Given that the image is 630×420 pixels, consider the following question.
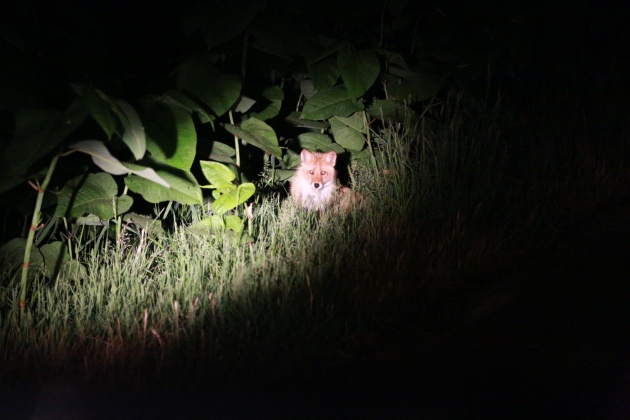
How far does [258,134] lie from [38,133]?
198 centimetres

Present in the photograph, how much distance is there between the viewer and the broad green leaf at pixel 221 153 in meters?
4.92

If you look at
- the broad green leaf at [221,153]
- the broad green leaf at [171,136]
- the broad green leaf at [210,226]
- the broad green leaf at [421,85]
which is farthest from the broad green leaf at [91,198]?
the broad green leaf at [421,85]

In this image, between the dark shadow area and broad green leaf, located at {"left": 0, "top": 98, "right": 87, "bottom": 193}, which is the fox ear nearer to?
the dark shadow area

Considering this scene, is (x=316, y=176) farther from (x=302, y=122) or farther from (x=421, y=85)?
(x=421, y=85)

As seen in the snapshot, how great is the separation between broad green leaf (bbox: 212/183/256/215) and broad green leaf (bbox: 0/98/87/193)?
137 cm

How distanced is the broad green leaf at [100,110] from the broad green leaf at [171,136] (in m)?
0.63

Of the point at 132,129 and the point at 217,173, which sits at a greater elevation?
the point at 217,173

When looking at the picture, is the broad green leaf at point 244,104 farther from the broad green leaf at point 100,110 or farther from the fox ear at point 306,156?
the broad green leaf at point 100,110

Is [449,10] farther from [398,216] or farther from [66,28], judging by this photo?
[66,28]

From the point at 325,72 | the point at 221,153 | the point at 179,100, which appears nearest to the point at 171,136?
→ the point at 179,100

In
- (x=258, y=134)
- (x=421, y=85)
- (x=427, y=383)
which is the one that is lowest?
(x=427, y=383)

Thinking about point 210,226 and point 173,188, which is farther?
point 210,226

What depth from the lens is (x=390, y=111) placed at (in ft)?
19.4

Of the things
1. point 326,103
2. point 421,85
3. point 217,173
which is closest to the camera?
point 217,173
